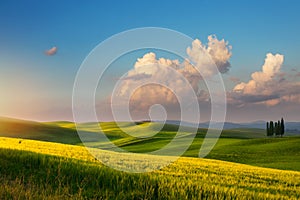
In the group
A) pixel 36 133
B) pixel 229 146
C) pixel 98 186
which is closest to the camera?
pixel 98 186

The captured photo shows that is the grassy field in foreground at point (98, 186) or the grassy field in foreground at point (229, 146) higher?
the grassy field in foreground at point (98, 186)

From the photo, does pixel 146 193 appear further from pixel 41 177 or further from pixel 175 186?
pixel 41 177

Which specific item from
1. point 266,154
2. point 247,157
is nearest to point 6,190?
point 247,157

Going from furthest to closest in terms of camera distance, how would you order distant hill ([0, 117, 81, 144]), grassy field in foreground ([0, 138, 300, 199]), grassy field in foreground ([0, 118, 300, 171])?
distant hill ([0, 117, 81, 144]) < grassy field in foreground ([0, 118, 300, 171]) < grassy field in foreground ([0, 138, 300, 199])

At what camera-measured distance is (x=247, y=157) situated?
50938 mm

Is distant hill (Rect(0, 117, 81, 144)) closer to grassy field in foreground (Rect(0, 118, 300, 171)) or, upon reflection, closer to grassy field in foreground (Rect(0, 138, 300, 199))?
grassy field in foreground (Rect(0, 118, 300, 171))

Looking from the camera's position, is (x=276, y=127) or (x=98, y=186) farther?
(x=276, y=127)

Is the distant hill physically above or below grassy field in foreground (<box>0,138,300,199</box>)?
below

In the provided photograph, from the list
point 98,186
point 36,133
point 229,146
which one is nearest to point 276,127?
point 229,146

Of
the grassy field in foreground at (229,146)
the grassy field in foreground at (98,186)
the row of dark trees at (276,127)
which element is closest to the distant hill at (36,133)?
the grassy field in foreground at (229,146)

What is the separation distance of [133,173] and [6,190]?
14.6 feet

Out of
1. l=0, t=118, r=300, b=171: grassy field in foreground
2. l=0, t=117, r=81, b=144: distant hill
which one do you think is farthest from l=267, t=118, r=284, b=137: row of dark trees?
l=0, t=117, r=81, b=144: distant hill

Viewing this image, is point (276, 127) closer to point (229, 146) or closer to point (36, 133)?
point (229, 146)

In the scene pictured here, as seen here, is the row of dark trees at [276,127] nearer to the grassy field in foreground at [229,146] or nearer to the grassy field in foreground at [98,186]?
the grassy field in foreground at [229,146]
